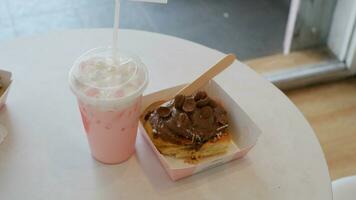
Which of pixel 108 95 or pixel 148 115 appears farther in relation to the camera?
pixel 148 115

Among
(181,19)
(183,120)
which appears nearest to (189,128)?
(183,120)

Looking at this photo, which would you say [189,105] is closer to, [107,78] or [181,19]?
[107,78]

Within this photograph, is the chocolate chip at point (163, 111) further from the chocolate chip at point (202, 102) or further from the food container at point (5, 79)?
the food container at point (5, 79)

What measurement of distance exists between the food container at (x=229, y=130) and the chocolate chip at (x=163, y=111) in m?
0.04

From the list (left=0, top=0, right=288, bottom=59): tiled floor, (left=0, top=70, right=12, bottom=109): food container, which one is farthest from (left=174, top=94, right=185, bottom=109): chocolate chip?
(left=0, top=0, right=288, bottom=59): tiled floor

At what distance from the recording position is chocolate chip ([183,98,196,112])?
752 mm

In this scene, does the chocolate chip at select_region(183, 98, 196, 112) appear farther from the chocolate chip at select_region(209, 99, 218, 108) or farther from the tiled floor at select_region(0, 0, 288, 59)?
the tiled floor at select_region(0, 0, 288, 59)

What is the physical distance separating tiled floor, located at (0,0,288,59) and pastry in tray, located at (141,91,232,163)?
114cm

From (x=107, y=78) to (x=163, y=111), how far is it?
0.42 feet

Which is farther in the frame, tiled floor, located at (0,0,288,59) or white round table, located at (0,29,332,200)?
tiled floor, located at (0,0,288,59)

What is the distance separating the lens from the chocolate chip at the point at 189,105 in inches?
29.6

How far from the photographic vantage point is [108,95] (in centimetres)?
67

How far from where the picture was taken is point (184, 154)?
0.77 meters

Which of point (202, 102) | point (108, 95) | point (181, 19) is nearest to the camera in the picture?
point (108, 95)
